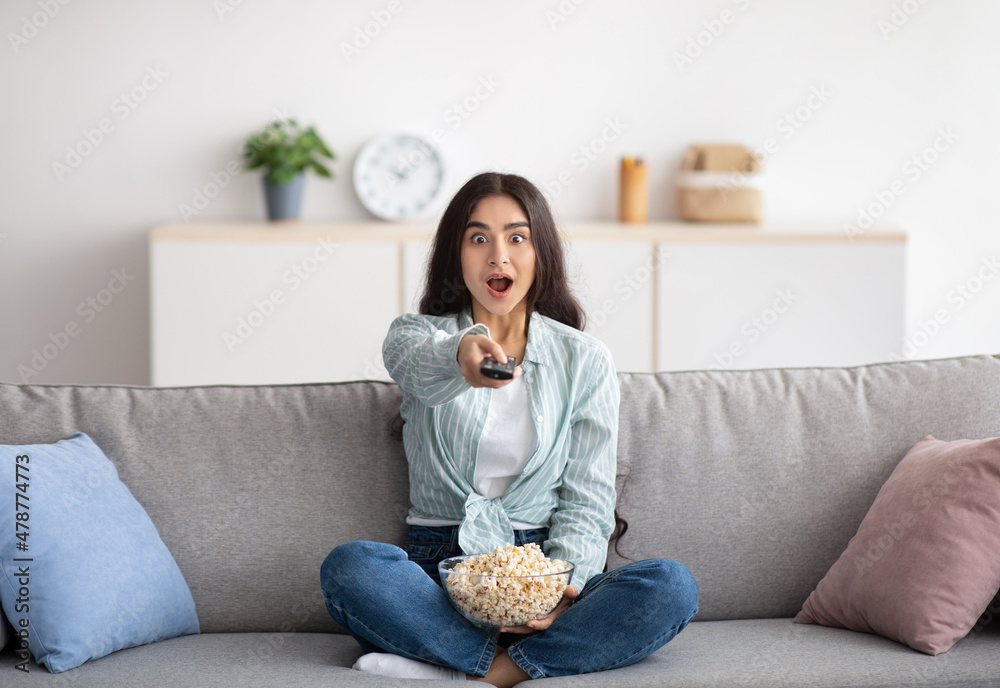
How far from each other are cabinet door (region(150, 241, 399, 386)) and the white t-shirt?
165 centimetres

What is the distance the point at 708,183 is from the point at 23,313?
2679mm

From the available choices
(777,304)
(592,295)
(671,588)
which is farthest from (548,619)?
(777,304)

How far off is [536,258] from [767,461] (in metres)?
0.58

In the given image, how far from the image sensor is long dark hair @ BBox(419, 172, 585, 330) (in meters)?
1.76

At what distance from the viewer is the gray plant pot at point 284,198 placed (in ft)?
11.6

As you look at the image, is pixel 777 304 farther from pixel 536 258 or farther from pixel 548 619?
pixel 548 619

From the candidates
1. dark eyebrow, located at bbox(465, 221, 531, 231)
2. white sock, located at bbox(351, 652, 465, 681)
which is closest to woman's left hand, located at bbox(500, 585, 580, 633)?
white sock, located at bbox(351, 652, 465, 681)

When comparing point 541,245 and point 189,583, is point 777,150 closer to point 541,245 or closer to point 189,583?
point 541,245

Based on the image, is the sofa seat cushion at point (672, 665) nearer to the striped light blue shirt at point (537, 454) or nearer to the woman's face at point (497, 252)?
the striped light blue shirt at point (537, 454)

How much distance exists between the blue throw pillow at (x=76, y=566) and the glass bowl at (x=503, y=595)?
19.5 inches

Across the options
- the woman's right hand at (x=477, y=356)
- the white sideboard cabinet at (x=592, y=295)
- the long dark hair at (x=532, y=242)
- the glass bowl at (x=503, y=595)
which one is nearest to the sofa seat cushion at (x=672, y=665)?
the glass bowl at (x=503, y=595)

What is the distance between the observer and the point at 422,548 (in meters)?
1.67

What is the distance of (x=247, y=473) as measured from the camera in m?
1.74

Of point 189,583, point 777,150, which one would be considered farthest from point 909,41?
point 189,583
